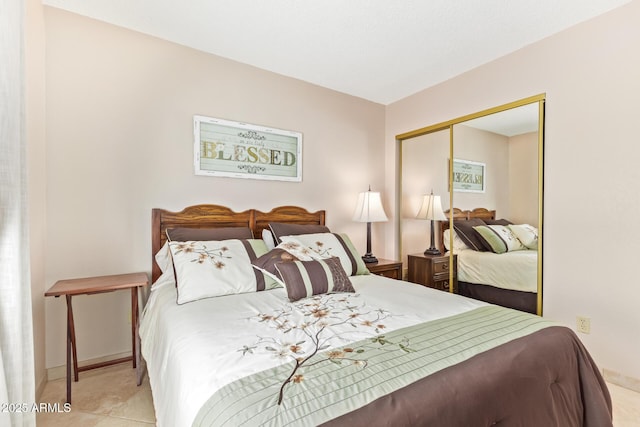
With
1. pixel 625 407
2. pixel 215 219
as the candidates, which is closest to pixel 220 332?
pixel 215 219

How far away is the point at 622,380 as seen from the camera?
2.05 metres

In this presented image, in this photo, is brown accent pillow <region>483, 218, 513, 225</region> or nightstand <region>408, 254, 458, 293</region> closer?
brown accent pillow <region>483, 218, 513, 225</region>

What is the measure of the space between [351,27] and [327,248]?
1656 millimetres

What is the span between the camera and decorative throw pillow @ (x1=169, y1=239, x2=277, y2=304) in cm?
183

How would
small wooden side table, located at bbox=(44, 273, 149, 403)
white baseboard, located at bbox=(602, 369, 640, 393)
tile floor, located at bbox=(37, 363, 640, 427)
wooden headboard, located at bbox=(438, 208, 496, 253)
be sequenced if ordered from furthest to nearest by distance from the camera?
wooden headboard, located at bbox=(438, 208, 496, 253)
white baseboard, located at bbox=(602, 369, 640, 393)
small wooden side table, located at bbox=(44, 273, 149, 403)
tile floor, located at bbox=(37, 363, 640, 427)

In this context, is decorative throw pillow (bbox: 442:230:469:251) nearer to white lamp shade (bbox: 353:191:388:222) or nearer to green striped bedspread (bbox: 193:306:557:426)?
white lamp shade (bbox: 353:191:388:222)

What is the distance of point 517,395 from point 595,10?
2545 mm

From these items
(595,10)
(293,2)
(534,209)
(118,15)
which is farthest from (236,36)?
(534,209)

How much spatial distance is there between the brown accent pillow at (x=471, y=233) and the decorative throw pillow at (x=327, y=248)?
1.20 m

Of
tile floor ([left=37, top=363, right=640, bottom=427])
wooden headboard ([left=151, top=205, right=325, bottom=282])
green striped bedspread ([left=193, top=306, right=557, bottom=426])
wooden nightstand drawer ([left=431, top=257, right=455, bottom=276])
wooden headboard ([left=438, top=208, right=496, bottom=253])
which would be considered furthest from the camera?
wooden nightstand drawer ([left=431, top=257, right=455, bottom=276])

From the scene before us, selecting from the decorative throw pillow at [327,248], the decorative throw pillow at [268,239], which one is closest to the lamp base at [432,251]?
the decorative throw pillow at [327,248]

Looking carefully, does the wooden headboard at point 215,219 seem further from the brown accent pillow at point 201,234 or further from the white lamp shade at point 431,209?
the white lamp shade at point 431,209

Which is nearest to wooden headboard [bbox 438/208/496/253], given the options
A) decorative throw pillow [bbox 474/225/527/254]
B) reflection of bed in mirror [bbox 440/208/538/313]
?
reflection of bed in mirror [bbox 440/208/538/313]

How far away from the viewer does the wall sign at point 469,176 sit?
9.60ft
